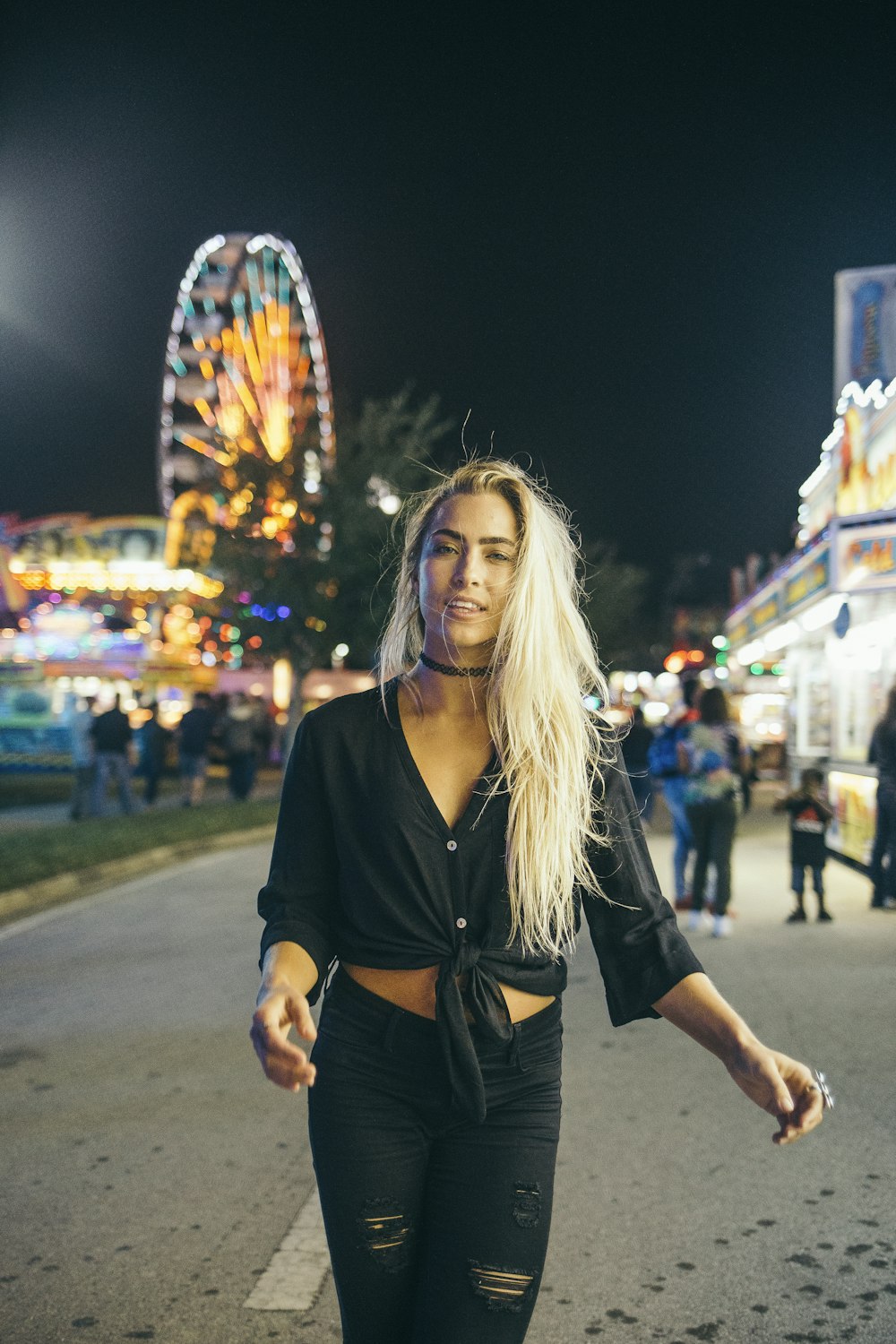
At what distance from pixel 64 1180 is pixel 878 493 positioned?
33.6 feet

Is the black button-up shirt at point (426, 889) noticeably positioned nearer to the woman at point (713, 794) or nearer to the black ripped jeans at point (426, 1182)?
the black ripped jeans at point (426, 1182)

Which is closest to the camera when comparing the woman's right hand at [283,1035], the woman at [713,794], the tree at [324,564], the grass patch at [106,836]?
the woman's right hand at [283,1035]

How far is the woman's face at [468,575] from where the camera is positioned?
7.39 feet

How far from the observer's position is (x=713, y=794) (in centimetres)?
931

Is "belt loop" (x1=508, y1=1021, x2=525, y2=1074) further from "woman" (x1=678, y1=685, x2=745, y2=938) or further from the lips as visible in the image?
"woman" (x1=678, y1=685, x2=745, y2=938)

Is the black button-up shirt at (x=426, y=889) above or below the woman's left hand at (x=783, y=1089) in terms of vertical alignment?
above

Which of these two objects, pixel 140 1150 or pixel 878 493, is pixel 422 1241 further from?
pixel 878 493

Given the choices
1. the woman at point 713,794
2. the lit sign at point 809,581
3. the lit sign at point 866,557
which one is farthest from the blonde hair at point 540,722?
the lit sign at point 809,581

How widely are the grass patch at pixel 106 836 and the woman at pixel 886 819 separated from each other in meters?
7.24

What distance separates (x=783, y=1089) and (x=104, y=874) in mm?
11332

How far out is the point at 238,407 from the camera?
1198 inches

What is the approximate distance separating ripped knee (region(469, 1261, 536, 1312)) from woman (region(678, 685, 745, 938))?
293 inches

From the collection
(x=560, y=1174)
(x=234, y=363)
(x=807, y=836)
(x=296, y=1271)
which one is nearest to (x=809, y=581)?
(x=807, y=836)

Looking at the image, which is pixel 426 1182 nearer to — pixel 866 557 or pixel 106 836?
pixel 866 557
